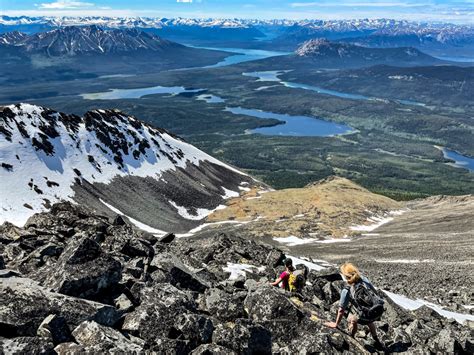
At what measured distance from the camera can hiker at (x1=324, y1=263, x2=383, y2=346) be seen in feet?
67.3

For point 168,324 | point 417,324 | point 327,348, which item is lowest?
point 417,324

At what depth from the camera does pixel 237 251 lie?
4412cm

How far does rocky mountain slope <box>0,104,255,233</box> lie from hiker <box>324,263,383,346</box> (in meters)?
83.6

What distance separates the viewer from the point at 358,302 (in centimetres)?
2081

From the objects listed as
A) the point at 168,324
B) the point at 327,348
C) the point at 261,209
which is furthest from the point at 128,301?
the point at 261,209

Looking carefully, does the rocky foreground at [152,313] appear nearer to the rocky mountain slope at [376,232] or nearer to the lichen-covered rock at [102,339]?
the lichen-covered rock at [102,339]

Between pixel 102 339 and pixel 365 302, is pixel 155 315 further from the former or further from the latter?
pixel 365 302

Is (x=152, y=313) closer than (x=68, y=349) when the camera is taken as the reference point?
No

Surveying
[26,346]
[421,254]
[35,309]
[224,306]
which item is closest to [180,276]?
[224,306]

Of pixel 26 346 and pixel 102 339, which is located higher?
pixel 26 346

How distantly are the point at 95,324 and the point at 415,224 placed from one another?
116 metres

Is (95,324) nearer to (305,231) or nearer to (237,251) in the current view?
(237,251)

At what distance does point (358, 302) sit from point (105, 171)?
132587mm

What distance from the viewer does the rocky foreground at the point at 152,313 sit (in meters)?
15.2
